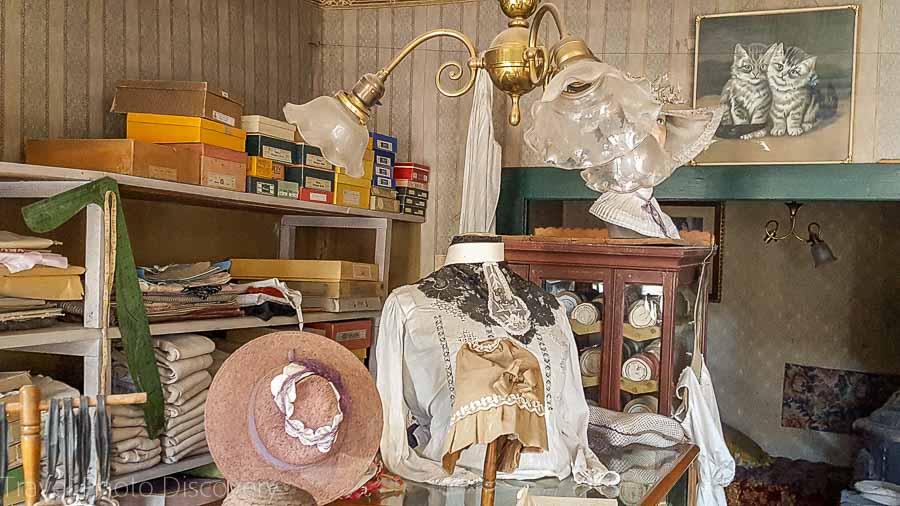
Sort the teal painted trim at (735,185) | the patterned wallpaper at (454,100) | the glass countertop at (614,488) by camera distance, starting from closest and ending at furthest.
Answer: the glass countertop at (614,488) < the patterned wallpaper at (454,100) < the teal painted trim at (735,185)

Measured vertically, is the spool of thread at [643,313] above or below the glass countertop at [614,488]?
above

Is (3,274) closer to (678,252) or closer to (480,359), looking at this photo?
(480,359)

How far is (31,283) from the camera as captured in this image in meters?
2.09

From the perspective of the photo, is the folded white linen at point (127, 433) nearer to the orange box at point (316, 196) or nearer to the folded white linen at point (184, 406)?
the folded white linen at point (184, 406)

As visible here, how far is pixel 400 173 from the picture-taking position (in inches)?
143

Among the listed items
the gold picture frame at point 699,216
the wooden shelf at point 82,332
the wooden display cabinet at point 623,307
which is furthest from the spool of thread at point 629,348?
the gold picture frame at point 699,216

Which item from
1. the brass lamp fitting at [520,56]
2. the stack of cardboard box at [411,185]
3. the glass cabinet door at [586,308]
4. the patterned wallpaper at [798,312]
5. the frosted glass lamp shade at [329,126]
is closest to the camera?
the brass lamp fitting at [520,56]

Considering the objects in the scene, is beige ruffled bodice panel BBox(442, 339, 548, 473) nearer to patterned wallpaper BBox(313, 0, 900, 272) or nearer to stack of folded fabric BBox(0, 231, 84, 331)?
stack of folded fabric BBox(0, 231, 84, 331)

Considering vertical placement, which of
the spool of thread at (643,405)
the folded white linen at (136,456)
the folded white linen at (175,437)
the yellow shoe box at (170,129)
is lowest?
the folded white linen at (136,456)

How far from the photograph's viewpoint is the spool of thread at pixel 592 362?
3216mm

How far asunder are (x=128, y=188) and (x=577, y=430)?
149cm

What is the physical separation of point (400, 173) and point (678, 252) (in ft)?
4.06

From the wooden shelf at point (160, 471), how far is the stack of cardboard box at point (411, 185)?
1.41m

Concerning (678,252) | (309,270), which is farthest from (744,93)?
(309,270)
